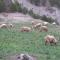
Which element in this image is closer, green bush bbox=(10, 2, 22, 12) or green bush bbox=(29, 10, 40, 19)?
green bush bbox=(29, 10, 40, 19)

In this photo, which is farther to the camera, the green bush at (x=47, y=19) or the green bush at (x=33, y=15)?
the green bush at (x=33, y=15)

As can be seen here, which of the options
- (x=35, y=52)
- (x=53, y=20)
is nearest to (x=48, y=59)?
(x=35, y=52)

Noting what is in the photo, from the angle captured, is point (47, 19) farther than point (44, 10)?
No

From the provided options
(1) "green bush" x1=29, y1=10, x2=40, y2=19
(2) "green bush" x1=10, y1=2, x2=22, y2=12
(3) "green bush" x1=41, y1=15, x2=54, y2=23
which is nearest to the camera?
(3) "green bush" x1=41, y1=15, x2=54, y2=23

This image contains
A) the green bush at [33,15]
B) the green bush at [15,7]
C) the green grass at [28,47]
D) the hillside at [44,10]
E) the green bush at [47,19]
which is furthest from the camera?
the hillside at [44,10]

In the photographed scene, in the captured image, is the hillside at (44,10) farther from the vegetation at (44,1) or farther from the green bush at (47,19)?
the green bush at (47,19)

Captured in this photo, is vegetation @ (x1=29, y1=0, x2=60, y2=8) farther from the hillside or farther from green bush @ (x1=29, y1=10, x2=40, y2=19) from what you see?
green bush @ (x1=29, y1=10, x2=40, y2=19)

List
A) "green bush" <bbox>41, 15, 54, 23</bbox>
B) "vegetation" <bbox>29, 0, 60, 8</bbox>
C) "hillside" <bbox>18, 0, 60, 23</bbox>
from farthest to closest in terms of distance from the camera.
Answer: "vegetation" <bbox>29, 0, 60, 8</bbox> → "hillside" <bbox>18, 0, 60, 23</bbox> → "green bush" <bbox>41, 15, 54, 23</bbox>

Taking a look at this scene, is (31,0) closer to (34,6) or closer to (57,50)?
(34,6)

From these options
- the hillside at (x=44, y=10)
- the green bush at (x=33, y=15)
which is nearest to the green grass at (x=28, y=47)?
the green bush at (x=33, y=15)

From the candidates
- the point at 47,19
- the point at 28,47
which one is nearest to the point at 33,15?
the point at 47,19

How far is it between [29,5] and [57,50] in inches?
792

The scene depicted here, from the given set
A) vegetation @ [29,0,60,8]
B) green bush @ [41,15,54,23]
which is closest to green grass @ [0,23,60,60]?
green bush @ [41,15,54,23]

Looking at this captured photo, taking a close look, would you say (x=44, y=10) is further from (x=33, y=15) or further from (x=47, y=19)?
(x=47, y=19)
